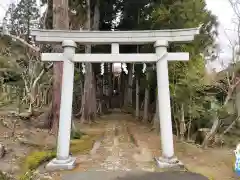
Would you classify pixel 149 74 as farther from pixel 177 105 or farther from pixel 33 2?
pixel 33 2

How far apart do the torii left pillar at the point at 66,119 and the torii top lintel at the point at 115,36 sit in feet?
0.73

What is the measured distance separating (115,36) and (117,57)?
551 millimetres

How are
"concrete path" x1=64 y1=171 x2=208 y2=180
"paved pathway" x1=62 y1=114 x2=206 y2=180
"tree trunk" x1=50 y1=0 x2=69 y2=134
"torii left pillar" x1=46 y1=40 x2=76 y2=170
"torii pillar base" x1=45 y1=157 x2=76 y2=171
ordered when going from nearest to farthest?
"concrete path" x1=64 y1=171 x2=208 y2=180 < "paved pathway" x1=62 y1=114 x2=206 y2=180 < "torii pillar base" x1=45 y1=157 x2=76 y2=171 < "torii left pillar" x1=46 y1=40 x2=76 y2=170 < "tree trunk" x1=50 y1=0 x2=69 y2=134

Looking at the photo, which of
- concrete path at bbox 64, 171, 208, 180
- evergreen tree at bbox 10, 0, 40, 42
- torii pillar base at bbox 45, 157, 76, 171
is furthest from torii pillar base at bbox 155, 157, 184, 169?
evergreen tree at bbox 10, 0, 40, 42

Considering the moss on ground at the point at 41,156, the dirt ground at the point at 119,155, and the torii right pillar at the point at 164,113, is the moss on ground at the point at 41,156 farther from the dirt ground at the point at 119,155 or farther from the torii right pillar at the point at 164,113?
the torii right pillar at the point at 164,113

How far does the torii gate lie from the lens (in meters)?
6.89

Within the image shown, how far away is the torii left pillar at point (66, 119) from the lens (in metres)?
6.70

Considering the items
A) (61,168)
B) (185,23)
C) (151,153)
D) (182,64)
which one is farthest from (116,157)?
(185,23)

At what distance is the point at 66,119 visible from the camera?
22.4 feet

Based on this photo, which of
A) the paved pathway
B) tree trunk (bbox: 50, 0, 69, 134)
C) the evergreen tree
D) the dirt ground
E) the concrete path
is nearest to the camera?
the concrete path

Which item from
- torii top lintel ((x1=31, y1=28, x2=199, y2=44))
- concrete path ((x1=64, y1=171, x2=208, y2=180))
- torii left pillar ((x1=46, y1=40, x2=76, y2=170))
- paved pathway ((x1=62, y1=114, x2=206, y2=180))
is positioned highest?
torii top lintel ((x1=31, y1=28, x2=199, y2=44))

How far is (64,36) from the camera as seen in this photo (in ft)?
23.0

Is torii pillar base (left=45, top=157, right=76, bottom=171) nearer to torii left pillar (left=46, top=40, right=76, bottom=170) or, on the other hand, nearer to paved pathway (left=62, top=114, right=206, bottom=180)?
torii left pillar (left=46, top=40, right=76, bottom=170)

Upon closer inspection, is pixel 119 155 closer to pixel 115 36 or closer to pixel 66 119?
pixel 66 119
